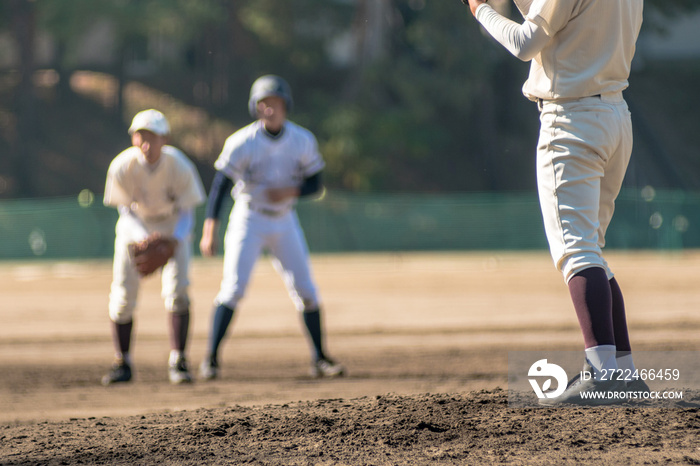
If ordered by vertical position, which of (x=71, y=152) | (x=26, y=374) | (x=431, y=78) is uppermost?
(x=431, y=78)

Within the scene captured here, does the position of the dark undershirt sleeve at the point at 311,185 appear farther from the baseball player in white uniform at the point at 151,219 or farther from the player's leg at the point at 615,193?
the player's leg at the point at 615,193

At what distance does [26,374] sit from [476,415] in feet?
15.6

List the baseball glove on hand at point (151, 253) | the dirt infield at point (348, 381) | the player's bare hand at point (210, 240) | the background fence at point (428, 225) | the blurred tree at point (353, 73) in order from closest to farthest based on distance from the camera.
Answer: the dirt infield at point (348, 381), the baseball glove on hand at point (151, 253), the player's bare hand at point (210, 240), the background fence at point (428, 225), the blurred tree at point (353, 73)

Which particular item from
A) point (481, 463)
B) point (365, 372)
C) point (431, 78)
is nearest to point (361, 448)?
point (481, 463)

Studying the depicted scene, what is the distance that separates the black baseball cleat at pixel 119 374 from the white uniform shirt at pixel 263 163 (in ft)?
4.99

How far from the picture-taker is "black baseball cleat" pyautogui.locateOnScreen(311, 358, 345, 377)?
626 centimetres

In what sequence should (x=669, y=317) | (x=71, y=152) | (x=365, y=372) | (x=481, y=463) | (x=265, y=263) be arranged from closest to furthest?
(x=481, y=463)
(x=365, y=372)
(x=669, y=317)
(x=265, y=263)
(x=71, y=152)

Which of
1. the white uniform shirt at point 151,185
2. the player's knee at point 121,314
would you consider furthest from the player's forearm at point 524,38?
the player's knee at point 121,314

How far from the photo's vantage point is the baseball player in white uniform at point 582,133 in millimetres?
3309

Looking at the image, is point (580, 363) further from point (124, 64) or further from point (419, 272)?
point (124, 64)

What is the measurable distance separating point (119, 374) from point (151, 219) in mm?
1187

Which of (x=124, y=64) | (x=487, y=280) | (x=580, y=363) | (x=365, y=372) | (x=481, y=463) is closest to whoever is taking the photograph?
(x=481, y=463)

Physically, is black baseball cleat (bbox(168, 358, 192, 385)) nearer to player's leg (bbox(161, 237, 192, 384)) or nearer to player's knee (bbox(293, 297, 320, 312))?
player's leg (bbox(161, 237, 192, 384))

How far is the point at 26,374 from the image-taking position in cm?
683
